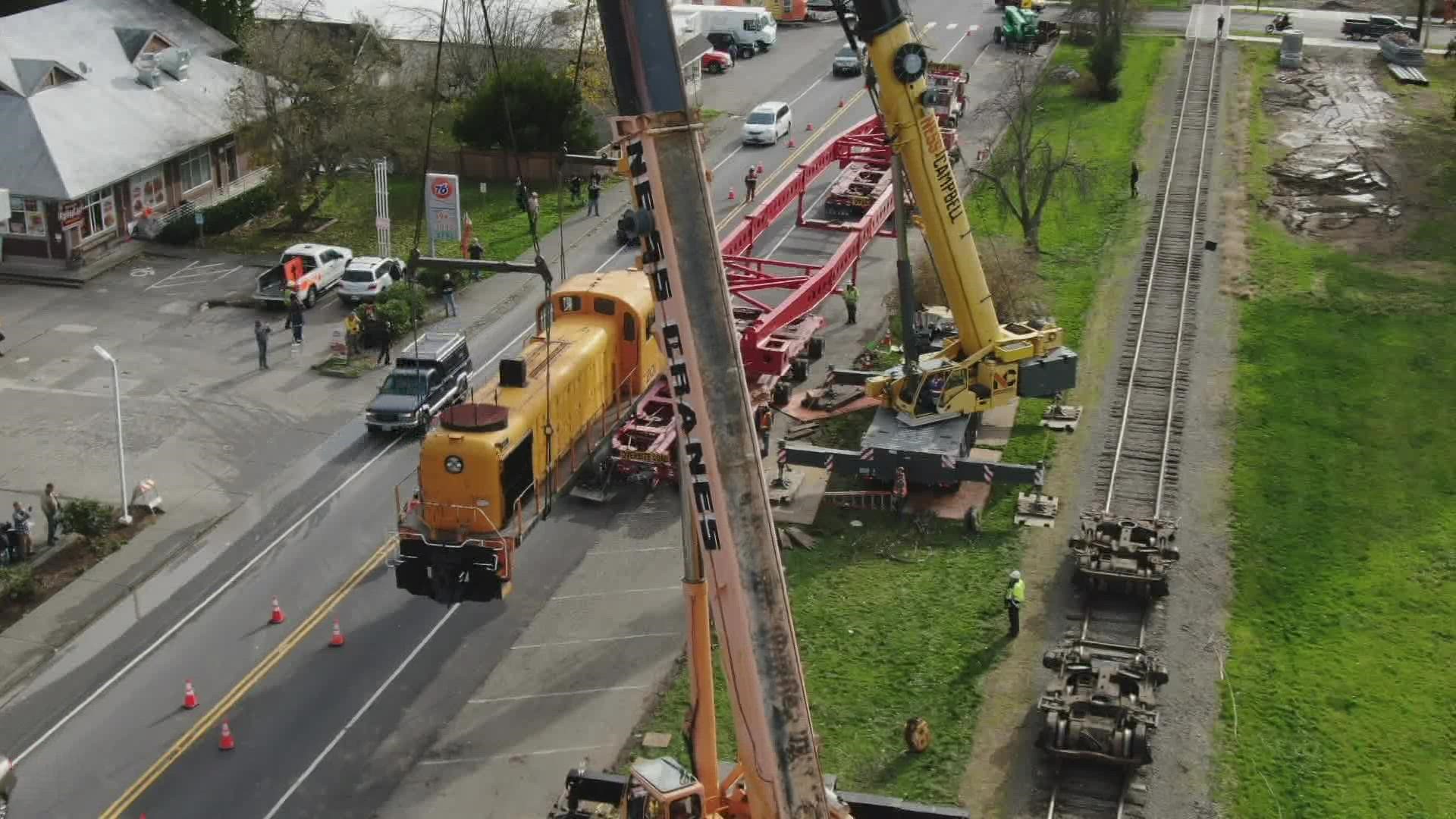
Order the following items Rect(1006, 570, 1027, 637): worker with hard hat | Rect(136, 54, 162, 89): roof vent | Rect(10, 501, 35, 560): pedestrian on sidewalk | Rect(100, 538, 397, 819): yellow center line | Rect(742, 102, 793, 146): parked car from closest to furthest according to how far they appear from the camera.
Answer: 1. Rect(100, 538, 397, 819): yellow center line
2. Rect(1006, 570, 1027, 637): worker with hard hat
3. Rect(10, 501, 35, 560): pedestrian on sidewalk
4. Rect(136, 54, 162, 89): roof vent
5. Rect(742, 102, 793, 146): parked car

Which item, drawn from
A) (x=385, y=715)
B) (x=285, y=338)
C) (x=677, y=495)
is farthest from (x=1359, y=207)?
(x=385, y=715)

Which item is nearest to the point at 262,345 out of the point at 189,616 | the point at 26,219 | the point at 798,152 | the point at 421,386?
the point at 421,386

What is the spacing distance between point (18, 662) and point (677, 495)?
13881 millimetres

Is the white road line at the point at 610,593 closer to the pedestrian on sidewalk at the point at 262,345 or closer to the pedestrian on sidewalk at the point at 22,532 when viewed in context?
the pedestrian on sidewalk at the point at 22,532

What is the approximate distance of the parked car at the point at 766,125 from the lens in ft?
218

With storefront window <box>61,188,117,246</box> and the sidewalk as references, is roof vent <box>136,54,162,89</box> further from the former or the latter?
the sidewalk

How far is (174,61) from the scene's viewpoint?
5847 centimetres

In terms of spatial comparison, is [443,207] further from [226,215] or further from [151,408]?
[151,408]

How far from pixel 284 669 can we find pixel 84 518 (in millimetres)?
7785

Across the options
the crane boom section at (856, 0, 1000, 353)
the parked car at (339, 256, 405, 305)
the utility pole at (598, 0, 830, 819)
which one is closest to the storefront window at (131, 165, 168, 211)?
the parked car at (339, 256, 405, 305)

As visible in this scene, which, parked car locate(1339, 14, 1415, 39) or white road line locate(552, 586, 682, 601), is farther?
parked car locate(1339, 14, 1415, 39)

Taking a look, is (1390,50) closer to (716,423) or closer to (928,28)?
(928,28)

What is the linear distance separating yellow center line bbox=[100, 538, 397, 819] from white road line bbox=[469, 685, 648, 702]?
163 inches

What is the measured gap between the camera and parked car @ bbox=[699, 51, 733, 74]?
7981cm
